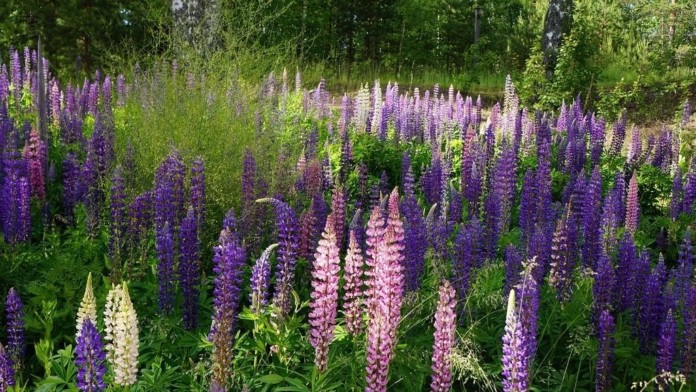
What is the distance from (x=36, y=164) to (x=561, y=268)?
3.76 metres

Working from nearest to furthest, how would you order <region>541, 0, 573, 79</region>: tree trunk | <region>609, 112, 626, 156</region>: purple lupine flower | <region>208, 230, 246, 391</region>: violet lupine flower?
<region>208, 230, 246, 391</region>: violet lupine flower < <region>609, 112, 626, 156</region>: purple lupine flower < <region>541, 0, 573, 79</region>: tree trunk

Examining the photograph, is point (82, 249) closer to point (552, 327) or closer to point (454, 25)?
point (552, 327)

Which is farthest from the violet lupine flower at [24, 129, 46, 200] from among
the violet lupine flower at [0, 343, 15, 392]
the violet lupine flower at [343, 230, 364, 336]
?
the violet lupine flower at [343, 230, 364, 336]

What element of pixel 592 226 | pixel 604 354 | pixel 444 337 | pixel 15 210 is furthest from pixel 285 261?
pixel 592 226

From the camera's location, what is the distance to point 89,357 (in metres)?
2.43

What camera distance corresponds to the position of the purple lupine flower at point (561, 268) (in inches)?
153

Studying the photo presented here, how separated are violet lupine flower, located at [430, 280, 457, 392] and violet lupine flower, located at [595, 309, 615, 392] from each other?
2.77 feet

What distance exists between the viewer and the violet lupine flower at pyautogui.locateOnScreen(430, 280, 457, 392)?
2.58 metres

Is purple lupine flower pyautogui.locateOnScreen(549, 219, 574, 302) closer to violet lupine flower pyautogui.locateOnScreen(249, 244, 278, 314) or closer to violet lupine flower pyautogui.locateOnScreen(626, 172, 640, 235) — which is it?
violet lupine flower pyautogui.locateOnScreen(626, 172, 640, 235)

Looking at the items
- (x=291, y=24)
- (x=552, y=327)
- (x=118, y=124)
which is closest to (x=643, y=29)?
(x=291, y=24)

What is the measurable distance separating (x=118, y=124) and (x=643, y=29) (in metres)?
23.7

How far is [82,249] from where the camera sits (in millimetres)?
4406

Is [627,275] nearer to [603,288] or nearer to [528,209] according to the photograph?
[603,288]

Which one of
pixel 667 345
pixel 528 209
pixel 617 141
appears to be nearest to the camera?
pixel 667 345
